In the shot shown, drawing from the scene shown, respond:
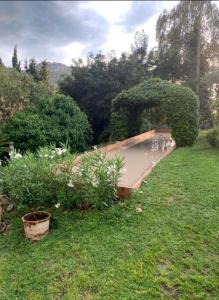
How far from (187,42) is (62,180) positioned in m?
18.1

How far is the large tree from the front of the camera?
18.3 m

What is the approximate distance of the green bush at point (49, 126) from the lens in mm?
9672

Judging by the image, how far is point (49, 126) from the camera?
34.3ft

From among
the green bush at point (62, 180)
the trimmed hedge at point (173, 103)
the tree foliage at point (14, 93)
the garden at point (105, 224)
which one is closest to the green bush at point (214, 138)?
the trimmed hedge at point (173, 103)

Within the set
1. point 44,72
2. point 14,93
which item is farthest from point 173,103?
point 44,72

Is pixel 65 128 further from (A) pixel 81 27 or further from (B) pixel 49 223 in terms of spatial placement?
(B) pixel 49 223

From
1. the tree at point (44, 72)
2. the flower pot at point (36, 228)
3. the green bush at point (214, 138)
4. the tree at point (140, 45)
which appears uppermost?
the tree at point (140, 45)

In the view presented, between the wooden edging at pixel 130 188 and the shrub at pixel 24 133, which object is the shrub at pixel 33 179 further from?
the shrub at pixel 24 133

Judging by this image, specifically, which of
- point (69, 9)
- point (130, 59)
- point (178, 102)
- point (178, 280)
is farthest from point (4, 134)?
point (130, 59)

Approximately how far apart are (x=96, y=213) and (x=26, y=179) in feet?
4.18

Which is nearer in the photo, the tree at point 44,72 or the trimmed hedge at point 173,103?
the trimmed hedge at point 173,103

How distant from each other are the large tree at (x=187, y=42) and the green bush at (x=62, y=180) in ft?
49.1

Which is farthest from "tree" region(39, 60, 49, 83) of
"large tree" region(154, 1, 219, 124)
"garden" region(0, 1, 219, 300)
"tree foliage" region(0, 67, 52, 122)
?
"garden" region(0, 1, 219, 300)

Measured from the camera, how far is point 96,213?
4449 mm
